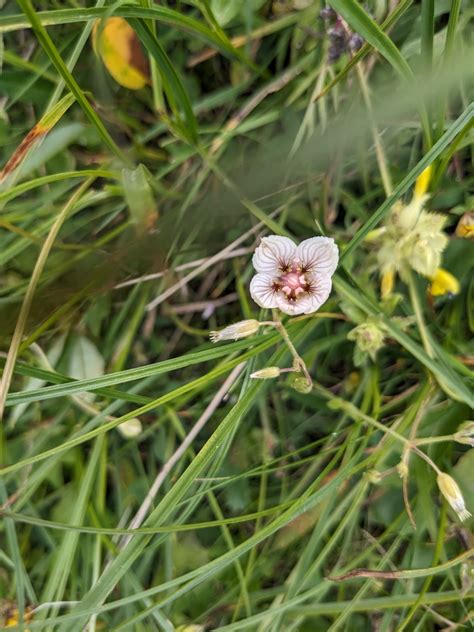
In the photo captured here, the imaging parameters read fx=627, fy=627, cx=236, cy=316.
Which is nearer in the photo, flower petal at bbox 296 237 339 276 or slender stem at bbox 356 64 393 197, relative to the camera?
flower petal at bbox 296 237 339 276

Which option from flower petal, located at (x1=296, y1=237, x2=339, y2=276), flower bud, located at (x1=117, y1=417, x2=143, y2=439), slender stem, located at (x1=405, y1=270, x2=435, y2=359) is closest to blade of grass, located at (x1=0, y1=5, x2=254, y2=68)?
flower petal, located at (x1=296, y1=237, x2=339, y2=276)

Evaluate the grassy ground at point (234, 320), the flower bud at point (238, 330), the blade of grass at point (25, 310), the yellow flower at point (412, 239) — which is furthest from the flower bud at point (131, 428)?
the yellow flower at point (412, 239)

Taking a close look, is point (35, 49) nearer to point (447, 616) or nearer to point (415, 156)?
point (415, 156)

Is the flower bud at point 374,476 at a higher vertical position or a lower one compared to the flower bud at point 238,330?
lower

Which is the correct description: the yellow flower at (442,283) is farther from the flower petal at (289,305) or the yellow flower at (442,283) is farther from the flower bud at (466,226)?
the flower petal at (289,305)

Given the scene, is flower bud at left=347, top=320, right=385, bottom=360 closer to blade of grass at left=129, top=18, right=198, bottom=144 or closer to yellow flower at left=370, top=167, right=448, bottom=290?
yellow flower at left=370, top=167, right=448, bottom=290

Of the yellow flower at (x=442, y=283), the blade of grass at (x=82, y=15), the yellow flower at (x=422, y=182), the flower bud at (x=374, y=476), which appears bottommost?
the flower bud at (x=374, y=476)

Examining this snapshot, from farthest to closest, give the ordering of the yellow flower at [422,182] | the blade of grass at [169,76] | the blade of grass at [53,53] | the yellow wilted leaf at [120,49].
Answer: the yellow wilted leaf at [120,49]
the yellow flower at [422,182]
the blade of grass at [169,76]
the blade of grass at [53,53]
